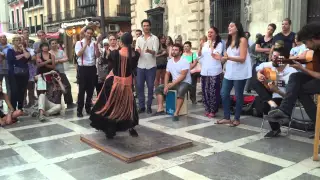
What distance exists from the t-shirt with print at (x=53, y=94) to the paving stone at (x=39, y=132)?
1.27 m

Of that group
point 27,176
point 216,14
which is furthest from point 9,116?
point 216,14

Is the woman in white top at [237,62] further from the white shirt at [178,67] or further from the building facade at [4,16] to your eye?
the building facade at [4,16]

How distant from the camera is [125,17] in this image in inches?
1187

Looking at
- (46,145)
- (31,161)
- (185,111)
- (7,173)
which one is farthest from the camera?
(185,111)

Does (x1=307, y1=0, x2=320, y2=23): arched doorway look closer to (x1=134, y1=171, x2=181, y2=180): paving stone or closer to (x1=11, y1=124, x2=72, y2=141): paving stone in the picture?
(x1=11, y1=124, x2=72, y2=141): paving stone

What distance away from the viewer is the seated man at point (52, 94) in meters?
7.44

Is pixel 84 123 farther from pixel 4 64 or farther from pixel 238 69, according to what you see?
pixel 238 69

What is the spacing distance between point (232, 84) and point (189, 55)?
2.18 m

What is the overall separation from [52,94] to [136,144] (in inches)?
134

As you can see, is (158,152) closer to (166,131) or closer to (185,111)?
(166,131)

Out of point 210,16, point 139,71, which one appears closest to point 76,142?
point 139,71

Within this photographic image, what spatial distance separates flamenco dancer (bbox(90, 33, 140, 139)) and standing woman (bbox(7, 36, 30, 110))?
292 centimetres

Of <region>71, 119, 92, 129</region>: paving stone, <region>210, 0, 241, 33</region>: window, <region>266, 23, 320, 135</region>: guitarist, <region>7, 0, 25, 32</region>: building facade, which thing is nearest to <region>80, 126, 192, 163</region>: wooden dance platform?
<region>71, 119, 92, 129</region>: paving stone

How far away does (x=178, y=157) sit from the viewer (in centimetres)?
468
